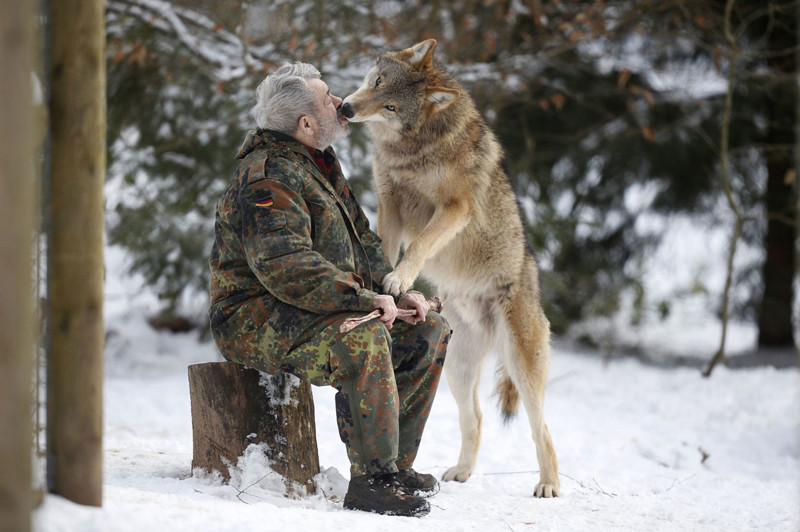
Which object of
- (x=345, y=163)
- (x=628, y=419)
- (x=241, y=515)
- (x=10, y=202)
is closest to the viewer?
(x=10, y=202)

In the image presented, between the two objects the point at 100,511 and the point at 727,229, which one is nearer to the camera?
the point at 100,511

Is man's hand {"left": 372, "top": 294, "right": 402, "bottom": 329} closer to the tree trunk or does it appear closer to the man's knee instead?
the man's knee

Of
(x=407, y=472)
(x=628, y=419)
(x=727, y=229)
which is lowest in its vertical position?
(x=628, y=419)

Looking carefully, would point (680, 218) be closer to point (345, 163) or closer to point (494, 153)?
point (345, 163)

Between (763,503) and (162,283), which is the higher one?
(162,283)

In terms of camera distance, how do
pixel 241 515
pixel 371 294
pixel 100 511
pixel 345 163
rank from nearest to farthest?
1. pixel 100 511
2. pixel 241 515
3. pixel 371 294
4. pixel 345 163

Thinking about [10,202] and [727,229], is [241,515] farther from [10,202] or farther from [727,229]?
[727,229]

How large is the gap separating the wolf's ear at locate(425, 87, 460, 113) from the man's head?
913mm

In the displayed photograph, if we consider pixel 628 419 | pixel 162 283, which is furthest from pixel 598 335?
pixel 162 283

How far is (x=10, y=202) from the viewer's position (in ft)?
5.52

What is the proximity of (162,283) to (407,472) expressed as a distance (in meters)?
5.66

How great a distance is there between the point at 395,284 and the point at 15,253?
1943 mm

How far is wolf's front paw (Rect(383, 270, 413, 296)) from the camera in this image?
3.41 metres

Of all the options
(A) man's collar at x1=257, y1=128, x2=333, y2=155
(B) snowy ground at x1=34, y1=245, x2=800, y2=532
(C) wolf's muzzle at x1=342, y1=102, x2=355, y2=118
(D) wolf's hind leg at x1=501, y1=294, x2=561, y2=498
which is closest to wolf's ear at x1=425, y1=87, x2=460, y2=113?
(C) wolf's muzzle at x1=342, y1=102, x2=355, y2=118
